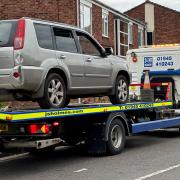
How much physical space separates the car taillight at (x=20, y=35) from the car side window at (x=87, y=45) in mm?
1778


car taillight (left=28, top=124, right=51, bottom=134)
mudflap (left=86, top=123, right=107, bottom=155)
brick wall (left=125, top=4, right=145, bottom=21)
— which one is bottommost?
mudflap (left=86, top=123, right=107, bottom=155)

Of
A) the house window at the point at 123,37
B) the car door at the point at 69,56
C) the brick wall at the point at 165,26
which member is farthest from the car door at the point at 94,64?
the brick wall at the point at 165,26

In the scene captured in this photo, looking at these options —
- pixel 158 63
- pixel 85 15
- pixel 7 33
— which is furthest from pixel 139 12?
pixel 7 33

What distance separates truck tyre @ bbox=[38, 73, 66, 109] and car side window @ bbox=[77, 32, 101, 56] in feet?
4.11

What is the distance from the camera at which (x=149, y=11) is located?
128 feet

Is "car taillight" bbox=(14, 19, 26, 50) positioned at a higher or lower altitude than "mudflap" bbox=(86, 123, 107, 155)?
higher

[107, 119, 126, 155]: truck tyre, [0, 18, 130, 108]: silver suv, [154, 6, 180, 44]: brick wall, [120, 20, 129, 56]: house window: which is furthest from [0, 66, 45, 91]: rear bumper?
[154, 6, 180, 44]: brick wall

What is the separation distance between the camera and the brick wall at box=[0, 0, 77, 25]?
21.1 m

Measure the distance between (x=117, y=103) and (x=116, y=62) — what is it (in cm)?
94

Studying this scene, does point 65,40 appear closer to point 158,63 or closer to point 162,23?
point 158,63

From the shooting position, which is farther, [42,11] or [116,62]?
[42,11]

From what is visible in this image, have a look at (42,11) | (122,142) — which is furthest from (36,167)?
(42,11)

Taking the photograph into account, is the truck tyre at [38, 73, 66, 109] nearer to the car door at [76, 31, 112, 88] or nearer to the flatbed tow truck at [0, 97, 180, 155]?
the flatbed tow truck at [0, 97, 180, 155]

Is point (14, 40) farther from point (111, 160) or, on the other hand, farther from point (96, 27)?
point (96, 27)
